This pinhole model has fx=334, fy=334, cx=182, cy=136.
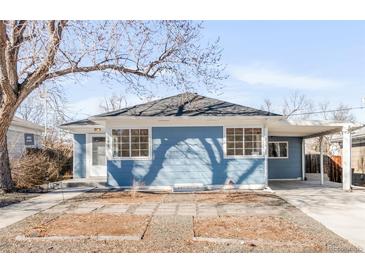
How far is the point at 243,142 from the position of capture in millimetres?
12469

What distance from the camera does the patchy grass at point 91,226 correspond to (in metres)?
5.78

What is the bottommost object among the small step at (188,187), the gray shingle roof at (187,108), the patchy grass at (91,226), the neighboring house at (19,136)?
the patchy grass at (91,226)

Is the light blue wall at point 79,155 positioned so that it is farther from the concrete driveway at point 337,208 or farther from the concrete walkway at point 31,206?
the concrete driveway at point 337,208

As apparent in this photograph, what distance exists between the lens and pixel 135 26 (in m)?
9.05

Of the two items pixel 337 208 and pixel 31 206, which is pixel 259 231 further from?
pixel 31 206

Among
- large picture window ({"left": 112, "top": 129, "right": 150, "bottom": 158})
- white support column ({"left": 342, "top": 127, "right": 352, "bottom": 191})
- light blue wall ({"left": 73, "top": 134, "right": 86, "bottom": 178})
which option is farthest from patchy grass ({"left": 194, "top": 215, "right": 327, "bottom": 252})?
light blue wall ({"left": 73, "top": 134, "right": 86, "bottom": 178})

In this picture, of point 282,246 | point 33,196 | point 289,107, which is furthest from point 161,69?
point 289,107

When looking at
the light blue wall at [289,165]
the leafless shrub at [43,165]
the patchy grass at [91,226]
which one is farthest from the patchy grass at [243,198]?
the leafless shrub at [43,165]

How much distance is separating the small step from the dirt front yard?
2672mm

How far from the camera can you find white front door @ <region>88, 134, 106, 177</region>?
15750mm

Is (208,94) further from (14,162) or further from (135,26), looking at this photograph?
(14,162)

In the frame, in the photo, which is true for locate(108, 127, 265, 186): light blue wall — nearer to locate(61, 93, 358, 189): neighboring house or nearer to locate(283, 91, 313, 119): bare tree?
locate(61, 93, 358, 189): neighboring house

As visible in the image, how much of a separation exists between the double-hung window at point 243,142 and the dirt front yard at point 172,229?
3157 mm

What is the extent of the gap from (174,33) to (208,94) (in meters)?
3.94
